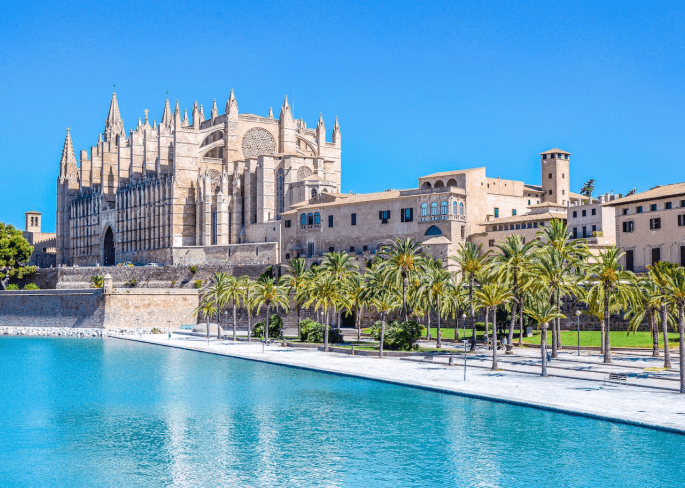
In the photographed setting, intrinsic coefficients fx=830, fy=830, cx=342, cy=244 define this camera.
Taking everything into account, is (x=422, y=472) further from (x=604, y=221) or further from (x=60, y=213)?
(x=60, y=213)

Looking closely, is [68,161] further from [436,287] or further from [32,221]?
[436,287]

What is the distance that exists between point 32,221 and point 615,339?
350 feet

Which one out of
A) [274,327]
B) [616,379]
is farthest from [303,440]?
[274,327]

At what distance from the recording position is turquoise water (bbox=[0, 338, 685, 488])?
779 inches

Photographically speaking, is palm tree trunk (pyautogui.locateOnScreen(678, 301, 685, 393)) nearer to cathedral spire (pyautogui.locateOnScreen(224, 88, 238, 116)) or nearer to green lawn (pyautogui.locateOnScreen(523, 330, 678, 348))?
green lawn (pyautogui.locateOnScreen(523, 330, 678, 348))

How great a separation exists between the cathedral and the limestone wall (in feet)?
29.8

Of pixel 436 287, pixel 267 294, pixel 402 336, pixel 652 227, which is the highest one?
pixel 652 227

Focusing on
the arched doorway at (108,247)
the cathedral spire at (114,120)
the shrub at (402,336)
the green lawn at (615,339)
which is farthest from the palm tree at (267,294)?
the cathedral spire at (114,120)

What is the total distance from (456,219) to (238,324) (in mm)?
20233

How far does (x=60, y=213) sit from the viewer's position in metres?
111

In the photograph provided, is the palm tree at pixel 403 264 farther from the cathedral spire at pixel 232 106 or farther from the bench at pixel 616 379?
the cathedral spire at pixel 232 106

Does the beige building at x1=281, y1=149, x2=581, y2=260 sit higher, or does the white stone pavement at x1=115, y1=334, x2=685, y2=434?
the beige building at x1=281, y1=149, x2=581, y2=260

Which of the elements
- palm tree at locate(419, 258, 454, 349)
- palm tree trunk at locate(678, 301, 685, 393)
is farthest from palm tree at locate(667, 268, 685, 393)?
palm tree at locate(419, 258, 454, 349)

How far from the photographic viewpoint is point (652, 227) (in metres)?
49.9
